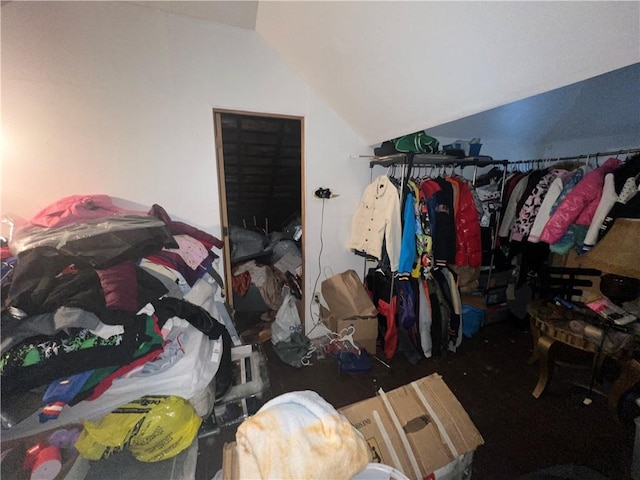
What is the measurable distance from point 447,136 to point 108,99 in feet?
10.0

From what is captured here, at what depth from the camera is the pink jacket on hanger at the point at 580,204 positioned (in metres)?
1.70

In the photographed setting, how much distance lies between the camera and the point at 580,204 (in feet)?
5.73

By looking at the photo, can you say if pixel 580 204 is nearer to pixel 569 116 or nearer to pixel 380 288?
pixel 569 116

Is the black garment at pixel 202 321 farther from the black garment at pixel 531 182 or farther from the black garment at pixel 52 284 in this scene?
the black garment at pixel 531 182

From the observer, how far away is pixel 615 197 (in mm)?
1597

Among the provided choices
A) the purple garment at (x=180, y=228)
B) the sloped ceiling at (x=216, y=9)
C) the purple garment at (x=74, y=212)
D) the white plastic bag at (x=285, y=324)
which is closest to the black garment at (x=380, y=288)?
the white plastic bag at (x=285, y=324)

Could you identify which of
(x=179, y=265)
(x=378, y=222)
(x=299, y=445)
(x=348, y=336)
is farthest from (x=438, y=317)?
(x=179, y=265)

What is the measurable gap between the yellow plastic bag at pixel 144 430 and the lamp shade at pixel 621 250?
2825 millimetres

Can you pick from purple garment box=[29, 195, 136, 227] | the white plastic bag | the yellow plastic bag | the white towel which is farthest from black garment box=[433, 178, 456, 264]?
purple garment box=[29, 195, 136, 227]

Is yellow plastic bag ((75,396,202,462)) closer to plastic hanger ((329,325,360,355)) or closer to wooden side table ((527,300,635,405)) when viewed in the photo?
plastic hanger ((329,325,360,355))

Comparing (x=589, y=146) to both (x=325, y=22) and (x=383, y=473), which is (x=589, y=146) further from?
(x=383, y=473)

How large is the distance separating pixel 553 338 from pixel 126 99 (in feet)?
10.5

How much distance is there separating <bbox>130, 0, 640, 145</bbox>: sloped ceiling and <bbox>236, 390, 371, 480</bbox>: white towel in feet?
4.28

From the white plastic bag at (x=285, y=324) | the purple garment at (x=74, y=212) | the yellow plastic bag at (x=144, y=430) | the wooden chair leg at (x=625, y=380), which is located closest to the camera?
the yellow plastic bag at (x=144, y=430)
